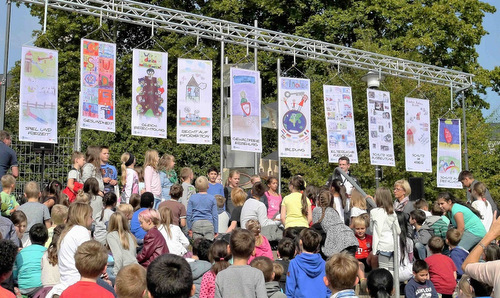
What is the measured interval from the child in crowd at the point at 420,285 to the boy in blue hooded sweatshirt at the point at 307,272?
1.25 metres

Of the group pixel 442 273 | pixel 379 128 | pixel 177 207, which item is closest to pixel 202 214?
pixel 177 207

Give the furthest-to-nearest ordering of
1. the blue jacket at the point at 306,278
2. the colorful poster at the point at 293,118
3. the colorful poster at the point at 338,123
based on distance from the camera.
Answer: the colorful poster at the point at 338,123 < the colorful poster at the point at 293,118 < the blue jacket at the point at 306,278

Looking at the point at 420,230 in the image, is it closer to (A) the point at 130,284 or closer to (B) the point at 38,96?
(B) the point at 38,96

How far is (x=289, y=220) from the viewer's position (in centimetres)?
1116

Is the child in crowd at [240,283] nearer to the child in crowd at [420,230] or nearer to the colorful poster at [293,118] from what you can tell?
the child in crowd at [420,230]

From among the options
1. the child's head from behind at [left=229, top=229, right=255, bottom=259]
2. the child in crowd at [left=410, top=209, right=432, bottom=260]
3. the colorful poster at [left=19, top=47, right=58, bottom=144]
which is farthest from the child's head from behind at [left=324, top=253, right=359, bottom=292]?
the colorful poster at [left=19, top=47, right=58, bottom=144]

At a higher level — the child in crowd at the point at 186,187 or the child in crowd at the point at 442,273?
the child in crowd at the point at 186,187

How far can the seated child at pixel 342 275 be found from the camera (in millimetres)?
5562

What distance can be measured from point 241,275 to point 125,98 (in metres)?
24.7

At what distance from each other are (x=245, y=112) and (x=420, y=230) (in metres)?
5.59

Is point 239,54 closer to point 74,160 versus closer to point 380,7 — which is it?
point 380,7

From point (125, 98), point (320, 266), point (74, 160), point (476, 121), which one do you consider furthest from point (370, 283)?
point (125, 98)

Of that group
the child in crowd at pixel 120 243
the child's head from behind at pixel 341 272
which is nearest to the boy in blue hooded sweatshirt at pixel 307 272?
the child's head from behind at pixel 341 272

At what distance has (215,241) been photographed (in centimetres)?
709
